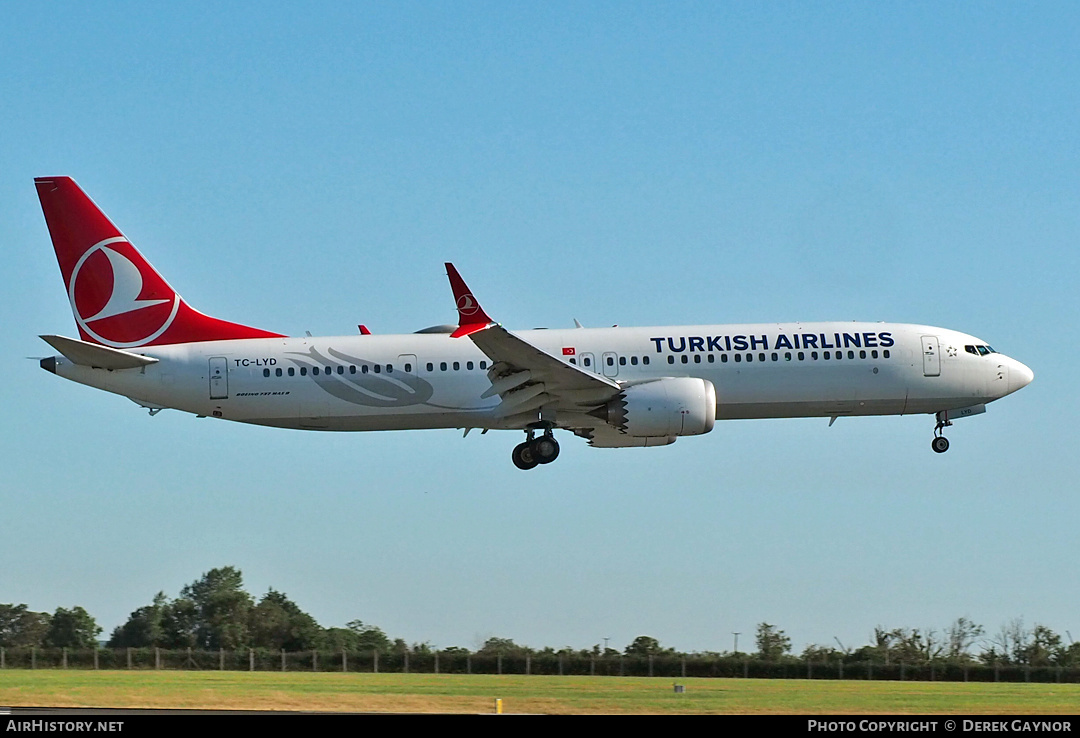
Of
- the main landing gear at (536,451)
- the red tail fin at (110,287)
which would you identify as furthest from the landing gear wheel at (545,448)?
the red tail fin at (110,287)

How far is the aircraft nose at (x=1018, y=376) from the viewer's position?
4500 cm

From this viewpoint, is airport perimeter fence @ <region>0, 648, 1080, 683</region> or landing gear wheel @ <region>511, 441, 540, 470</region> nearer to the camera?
airport perimeter fence @ <region>0, 648, 1080, 683</region>

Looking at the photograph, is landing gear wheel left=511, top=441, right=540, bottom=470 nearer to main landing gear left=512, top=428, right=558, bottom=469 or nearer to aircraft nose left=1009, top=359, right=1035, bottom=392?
main landing gear left=512, top=428, right=558, bottom=469

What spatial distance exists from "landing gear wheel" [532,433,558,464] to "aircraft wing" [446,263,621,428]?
24.9 inches

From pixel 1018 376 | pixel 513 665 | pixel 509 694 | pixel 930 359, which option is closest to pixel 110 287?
pixel 513 665

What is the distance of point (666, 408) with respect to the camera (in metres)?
41.0

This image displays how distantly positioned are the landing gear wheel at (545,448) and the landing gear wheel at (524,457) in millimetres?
119

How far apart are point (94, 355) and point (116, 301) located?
Result: 143 inches

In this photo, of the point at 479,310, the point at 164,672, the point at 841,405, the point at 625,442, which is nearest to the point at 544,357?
the point at 479,310

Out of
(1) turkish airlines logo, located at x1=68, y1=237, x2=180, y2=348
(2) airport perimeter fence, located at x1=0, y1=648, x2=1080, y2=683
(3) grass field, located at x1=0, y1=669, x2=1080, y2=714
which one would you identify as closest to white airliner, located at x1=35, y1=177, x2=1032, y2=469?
(1) turkish airlines logo, located at x1=68, y1=237, x2=180, y2=348

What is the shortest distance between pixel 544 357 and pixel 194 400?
36.3 ft

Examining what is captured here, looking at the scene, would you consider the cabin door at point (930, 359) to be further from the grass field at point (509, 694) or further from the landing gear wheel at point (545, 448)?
the landing gear wheel at point (545, 448)

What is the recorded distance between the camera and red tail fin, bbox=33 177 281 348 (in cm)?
4453

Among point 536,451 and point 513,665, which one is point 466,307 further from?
point 513,665
